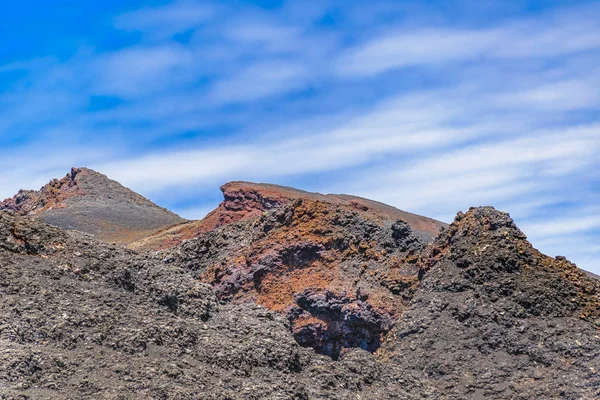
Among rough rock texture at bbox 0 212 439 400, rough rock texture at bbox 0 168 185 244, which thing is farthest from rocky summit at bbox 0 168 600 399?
rough rock texture at bbox 0 168 185 244

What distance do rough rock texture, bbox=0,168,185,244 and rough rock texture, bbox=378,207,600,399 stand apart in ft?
109

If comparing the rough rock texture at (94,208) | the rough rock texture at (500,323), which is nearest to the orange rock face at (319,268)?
the rough rock texture at (500,323)

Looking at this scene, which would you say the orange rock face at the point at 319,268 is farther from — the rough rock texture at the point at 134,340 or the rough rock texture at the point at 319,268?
the rough rock texture at the point at 134,340

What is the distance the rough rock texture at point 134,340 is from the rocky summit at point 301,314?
0.03 meters

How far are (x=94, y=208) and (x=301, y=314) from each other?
137ft

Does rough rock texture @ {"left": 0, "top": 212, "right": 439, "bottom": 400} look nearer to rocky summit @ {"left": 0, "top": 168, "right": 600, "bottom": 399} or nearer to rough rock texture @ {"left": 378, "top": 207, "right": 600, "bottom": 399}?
rocky summit @ {"left": 0, "top": 168, "right": 600, "bottom": 399}

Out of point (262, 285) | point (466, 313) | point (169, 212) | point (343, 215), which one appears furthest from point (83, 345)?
point (169, 212)

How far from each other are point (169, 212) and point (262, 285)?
4562cm

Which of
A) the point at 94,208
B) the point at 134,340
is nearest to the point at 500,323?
the point at 134,340

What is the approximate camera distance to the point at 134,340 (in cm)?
1141

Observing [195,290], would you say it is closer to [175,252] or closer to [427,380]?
[427,380]

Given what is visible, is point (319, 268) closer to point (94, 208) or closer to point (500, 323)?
point (500, 323)

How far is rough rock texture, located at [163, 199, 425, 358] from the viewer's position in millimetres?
17797

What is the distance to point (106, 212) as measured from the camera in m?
57.5
